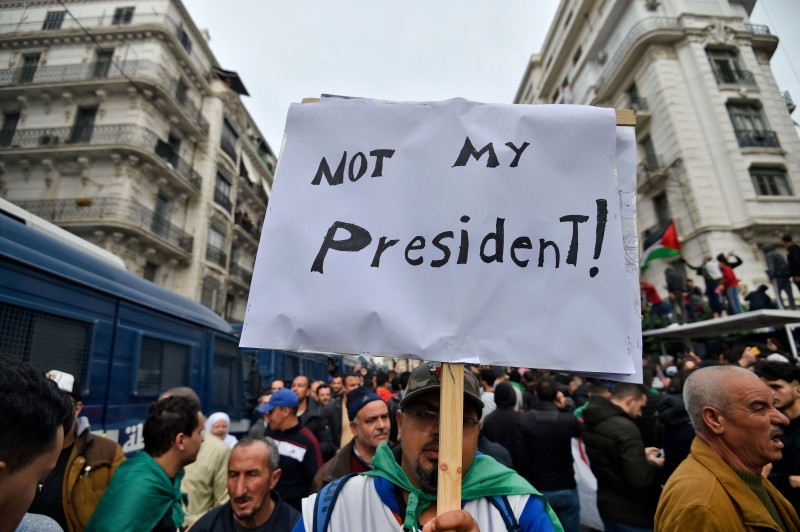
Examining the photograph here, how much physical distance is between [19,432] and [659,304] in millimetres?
16862

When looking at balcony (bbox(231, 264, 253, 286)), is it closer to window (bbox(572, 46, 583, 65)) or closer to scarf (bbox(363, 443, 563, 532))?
window (bbox(572, 46, 583, 65))

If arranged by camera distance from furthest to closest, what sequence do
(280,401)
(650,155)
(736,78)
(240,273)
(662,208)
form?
(240,273)
(650,155)
(662,208)
(736,78)
(280,401)

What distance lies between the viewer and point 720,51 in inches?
834

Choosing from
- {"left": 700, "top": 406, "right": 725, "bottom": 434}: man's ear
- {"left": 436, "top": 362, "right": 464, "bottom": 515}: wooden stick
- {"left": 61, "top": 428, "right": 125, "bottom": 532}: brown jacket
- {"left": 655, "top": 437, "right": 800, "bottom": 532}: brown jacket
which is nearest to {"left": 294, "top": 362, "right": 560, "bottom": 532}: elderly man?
{"left": 436, "top": 362, "right": 464, "bottom": 515}: wooden stick

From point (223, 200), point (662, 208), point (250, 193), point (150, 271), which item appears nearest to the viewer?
point (150, 271)

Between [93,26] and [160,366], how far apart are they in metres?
25.4

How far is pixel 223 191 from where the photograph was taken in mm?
26422

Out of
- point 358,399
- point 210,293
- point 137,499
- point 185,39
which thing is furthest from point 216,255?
point 137,499

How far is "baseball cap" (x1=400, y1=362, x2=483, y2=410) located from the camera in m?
1.38

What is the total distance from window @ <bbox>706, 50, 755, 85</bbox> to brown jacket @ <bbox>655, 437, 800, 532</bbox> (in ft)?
81.6

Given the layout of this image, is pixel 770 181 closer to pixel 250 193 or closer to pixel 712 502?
pixel 712 502

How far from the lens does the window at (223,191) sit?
25344mm

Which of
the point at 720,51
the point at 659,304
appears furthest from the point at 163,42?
the point at 720,51

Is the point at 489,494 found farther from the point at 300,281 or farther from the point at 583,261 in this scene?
the point at 300,281
